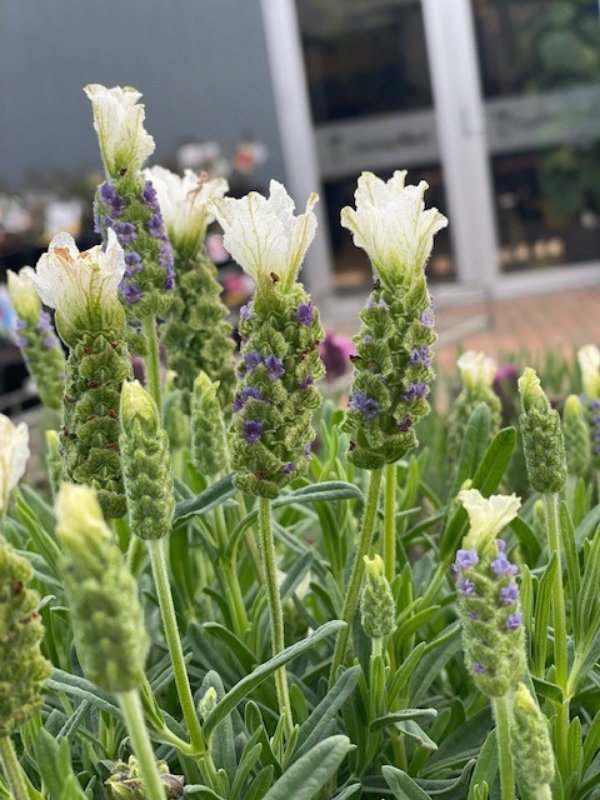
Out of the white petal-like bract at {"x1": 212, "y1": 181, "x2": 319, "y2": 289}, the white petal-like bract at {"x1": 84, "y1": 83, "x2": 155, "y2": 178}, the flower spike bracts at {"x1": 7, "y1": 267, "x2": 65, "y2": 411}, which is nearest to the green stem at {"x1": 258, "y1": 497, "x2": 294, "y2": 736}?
the white petal-like bract at {"x1": 212, "y1": 181, "x2": 319, "y2": 289}

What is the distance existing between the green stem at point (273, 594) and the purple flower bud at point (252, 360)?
7cm

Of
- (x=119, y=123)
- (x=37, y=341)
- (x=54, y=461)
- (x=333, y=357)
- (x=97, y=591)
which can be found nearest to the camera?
(x=97, y=591)

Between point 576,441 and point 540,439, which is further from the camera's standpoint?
point 576,441

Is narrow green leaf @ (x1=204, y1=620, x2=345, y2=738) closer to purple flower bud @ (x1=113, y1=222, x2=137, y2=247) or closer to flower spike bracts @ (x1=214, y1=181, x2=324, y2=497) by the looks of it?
flower spike bracts @ (x1=214, y1=181, x2=324, y2=497)

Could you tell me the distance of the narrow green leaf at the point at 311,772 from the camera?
50 cm

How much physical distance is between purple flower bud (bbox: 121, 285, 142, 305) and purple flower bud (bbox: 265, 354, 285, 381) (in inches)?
6.7

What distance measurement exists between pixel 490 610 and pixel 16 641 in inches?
7.5

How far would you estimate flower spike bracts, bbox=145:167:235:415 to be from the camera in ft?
2.60

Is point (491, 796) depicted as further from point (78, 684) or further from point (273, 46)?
point (273, 46)

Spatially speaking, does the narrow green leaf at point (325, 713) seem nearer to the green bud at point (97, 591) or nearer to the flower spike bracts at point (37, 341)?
the green bud at point (97, 591)

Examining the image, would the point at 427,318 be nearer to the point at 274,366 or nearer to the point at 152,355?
the point at 274,366

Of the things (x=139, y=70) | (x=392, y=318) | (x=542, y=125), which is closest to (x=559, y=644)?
(x=392, y=318)

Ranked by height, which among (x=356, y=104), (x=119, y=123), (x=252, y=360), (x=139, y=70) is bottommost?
(x=252, y=360)

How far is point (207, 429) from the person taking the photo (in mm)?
755
